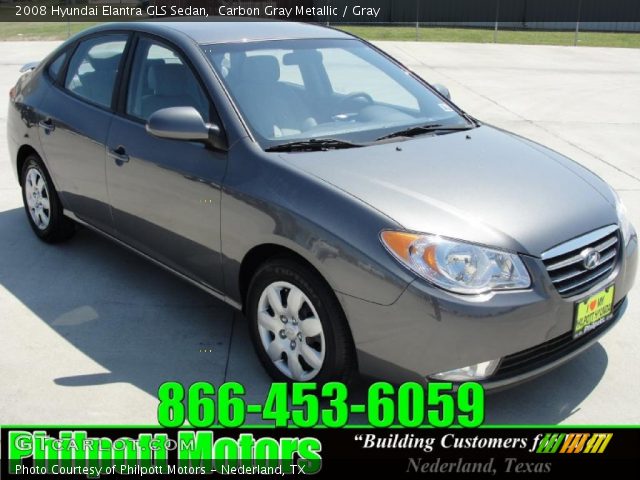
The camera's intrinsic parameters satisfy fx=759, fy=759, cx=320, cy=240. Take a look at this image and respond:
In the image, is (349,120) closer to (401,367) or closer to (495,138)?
(495,138)

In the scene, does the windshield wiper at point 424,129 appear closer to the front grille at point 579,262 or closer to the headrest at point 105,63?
the front grille at point 579,262

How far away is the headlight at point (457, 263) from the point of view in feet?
9.89

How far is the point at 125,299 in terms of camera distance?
15.4 ft

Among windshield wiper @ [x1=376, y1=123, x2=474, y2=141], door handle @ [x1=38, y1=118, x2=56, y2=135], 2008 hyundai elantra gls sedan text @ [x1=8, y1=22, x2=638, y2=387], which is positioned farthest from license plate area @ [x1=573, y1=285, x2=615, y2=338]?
door handle @ [x1=38, y1=118, x2=56, y2=135]

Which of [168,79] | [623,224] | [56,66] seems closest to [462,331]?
[623,224]

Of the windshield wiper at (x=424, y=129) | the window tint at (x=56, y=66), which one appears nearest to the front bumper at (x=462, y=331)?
the windshield wiper at (x=424, y=129)

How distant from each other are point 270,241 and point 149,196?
1.05 metres

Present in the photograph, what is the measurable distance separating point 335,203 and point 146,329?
1637 mm

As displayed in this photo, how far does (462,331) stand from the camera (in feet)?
9.73

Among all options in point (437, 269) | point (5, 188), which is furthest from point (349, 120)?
point (5, 188)

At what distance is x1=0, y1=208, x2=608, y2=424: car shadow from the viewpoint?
12.0 feet

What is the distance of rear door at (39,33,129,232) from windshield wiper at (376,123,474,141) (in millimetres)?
1723

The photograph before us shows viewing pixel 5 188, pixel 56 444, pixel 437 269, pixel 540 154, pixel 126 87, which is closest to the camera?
pixel 437 269

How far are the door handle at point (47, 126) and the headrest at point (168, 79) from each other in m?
1.02
